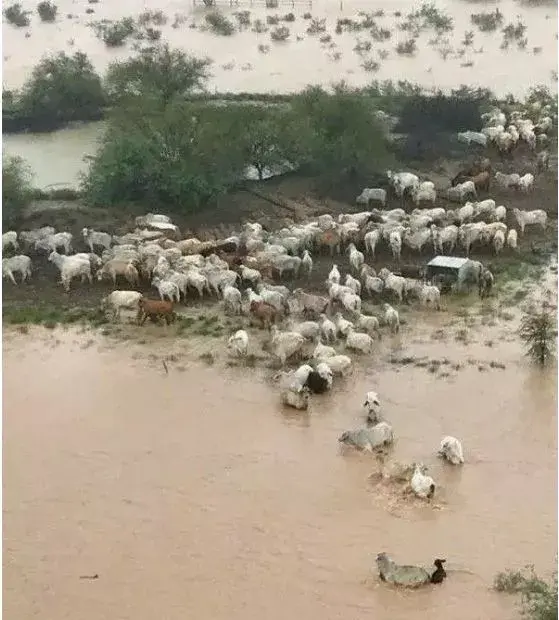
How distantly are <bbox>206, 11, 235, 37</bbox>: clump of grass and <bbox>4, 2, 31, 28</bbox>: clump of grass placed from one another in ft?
15.2

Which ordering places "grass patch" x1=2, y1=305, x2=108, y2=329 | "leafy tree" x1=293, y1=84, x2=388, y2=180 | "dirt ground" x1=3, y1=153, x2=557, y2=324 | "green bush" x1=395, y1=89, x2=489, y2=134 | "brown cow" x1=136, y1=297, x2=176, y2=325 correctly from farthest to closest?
"green bush" x1=395, y1=89, x2=489, y2=134 → "leafy tree" x1=293, y1=84, x2=388, y2=180 → "dirt ground" x1=3, y1=153, x2=557, y2=324 → "grass patch" x1=2, y1=305, x2=108, y2=329 → "brown cow" x1=136, y1=297, x2=176, y2=325

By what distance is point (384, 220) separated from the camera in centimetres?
1291

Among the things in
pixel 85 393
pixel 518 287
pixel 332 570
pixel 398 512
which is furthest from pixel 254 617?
pixel 518 287

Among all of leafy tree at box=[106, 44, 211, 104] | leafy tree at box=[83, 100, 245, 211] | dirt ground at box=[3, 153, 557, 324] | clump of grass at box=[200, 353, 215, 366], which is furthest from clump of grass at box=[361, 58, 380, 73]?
clump of grass at box=[200, 353, 215, 366]

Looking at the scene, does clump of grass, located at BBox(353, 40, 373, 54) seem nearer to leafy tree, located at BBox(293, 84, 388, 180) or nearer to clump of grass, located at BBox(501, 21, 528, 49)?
clump of grass, located at BBox(501, 21, 528, 49)

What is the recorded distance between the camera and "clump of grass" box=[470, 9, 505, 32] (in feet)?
77.4

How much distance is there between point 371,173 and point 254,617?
33.5 ft

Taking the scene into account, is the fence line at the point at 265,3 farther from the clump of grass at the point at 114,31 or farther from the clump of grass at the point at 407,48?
the clump of grass at the point at 407,48

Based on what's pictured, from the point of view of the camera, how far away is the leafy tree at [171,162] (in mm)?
14047

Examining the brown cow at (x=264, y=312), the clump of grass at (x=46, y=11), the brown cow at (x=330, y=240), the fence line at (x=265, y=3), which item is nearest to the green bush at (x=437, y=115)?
the brown cow at (x=330, y=240)

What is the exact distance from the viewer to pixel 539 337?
9.29 meters

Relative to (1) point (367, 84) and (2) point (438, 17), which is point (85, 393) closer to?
(1) point (367, 84)

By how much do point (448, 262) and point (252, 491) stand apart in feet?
16.2

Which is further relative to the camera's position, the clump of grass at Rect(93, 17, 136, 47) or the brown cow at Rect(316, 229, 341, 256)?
the clump of grass at Rect(93, 17, 136, 47)
